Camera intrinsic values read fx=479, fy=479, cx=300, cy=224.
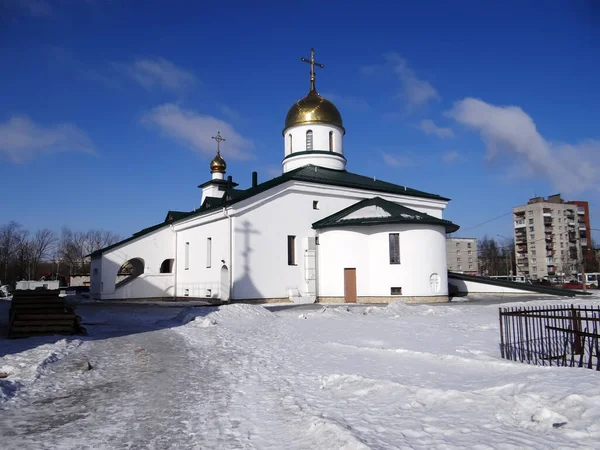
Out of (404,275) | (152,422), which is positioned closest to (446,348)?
(152,422)

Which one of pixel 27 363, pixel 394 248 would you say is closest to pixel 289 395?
pixel 27 363

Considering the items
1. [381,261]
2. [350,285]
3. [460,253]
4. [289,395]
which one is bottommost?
[289,395]

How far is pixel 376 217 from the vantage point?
26406 mm

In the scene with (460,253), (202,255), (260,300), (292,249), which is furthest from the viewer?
(460,253)

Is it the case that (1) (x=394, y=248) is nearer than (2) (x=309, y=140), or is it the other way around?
(1) (x=394, y=248)

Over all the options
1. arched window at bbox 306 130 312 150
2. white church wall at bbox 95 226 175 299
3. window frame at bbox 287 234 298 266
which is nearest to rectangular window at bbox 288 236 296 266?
window frame at bbox 287 234 298 266

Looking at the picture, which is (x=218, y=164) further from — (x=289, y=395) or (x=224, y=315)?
(x=289, y=395)

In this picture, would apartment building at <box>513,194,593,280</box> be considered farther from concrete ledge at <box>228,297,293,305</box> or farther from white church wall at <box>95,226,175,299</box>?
white church wall at <box>95,226,175,299</box>

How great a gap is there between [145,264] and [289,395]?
27.6m

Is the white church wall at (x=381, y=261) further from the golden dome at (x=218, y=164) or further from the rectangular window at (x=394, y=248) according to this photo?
the golden dome at (x=218, y=164)

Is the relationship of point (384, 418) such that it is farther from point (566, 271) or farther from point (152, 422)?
point (566, 271)

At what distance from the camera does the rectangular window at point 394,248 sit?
2591 cm

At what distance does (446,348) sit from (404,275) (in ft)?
48.9

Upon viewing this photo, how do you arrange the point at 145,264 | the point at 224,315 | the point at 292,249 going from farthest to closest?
the point at 145,264 < the point at 292,249 < the point at 224,315
